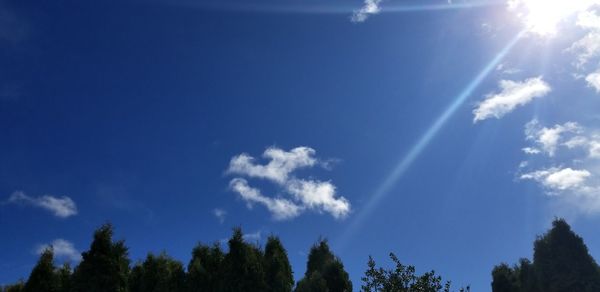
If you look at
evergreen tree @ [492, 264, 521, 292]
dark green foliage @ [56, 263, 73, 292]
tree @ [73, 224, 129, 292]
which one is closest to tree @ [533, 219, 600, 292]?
evergreen tree @ [492, 264, 521, 292]

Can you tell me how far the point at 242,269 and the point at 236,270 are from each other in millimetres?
458

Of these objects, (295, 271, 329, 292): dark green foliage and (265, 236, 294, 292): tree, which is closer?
(265, 236, 294, 292): tree

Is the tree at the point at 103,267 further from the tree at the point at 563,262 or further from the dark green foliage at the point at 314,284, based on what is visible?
the tree at the point at 563,262

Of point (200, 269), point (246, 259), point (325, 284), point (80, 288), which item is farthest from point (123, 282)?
point (325, 284)

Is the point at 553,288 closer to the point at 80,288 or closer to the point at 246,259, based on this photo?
the point at 246,259

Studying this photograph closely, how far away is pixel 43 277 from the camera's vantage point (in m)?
31.0

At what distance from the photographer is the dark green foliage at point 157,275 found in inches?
1328

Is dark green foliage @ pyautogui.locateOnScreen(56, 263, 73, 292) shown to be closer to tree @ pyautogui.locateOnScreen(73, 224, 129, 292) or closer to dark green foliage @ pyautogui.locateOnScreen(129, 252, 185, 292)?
tree @ pyautogui.locateOnScreen(73, 224, 129, 292)

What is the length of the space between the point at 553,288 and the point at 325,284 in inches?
705

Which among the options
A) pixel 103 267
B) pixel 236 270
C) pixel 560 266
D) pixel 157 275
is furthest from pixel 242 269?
pixel 560 266

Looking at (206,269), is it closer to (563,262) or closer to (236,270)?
(236,270)

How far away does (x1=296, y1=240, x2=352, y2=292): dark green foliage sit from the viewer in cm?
3494

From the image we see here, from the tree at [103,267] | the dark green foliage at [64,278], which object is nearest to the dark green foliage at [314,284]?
the tree at [103,267]

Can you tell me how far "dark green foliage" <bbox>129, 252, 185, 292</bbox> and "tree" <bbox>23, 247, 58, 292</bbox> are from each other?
5374 mm
